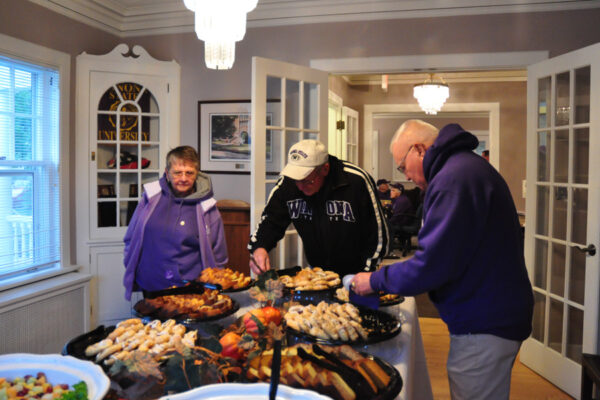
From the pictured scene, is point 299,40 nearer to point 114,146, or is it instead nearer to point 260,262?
point 114,146

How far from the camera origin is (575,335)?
3.34 meters

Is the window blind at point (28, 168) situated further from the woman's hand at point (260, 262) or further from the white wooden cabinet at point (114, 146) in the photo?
the woman's hand at point (260, 262)

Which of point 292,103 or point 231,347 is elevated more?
point 292,103

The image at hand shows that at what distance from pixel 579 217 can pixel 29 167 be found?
3.77m

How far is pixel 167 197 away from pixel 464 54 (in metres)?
2.47

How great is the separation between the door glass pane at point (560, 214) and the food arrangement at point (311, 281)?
85.6 inches

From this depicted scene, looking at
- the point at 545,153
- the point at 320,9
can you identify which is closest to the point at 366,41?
the point at 320,9

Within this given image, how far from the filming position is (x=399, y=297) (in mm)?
1896

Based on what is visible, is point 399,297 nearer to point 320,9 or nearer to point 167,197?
point 167,197

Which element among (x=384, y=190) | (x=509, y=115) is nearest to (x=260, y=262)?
(x=509, y=115)

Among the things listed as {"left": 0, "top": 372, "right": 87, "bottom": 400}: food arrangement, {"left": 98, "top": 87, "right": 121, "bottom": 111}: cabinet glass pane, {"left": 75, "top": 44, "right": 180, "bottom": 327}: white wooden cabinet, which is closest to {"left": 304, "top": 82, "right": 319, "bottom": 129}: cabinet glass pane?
{"left": 75, "top": 44, "right": 180, "bottom": 327}: white wooden cabinet

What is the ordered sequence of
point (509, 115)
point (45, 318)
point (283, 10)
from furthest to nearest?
point (509, 115) → point (283, 10) → point (45, 318)

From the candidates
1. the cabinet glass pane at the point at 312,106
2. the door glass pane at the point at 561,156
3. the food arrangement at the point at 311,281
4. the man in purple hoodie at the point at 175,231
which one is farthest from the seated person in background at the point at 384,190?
the food arrangement at the point at 311,281

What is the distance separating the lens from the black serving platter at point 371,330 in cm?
141
